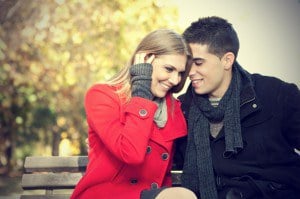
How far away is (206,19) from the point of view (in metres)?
4.12

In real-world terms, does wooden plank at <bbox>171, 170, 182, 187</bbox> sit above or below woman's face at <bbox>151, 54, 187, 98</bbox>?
below

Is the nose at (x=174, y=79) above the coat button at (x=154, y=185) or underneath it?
above

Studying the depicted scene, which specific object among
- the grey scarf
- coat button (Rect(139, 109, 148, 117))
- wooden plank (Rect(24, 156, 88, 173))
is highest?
coat button (Rect(139, 109, 148, 117))

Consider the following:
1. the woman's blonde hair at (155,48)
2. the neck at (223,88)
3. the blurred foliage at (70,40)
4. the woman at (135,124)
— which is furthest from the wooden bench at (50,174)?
the blurred foliage at (70,40)

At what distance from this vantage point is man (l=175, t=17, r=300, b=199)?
141 inches

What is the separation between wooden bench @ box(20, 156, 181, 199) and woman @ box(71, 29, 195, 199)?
26.9 inches

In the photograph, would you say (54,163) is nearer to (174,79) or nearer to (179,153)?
(179,153)

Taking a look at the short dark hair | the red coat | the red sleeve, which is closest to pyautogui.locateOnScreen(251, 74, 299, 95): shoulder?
the short dark hair

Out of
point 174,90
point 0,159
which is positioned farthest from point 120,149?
point 0,159

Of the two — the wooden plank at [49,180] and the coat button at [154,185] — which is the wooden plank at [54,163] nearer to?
the wooden plank at [49,180]

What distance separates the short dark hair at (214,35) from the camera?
13.0 feet

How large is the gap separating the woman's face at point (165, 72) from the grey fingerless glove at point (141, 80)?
9 cm

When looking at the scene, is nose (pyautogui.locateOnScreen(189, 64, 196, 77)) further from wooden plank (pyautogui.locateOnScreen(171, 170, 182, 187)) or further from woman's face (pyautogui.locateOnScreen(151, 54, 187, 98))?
wooden plank (pyautogui.locateOnScreen(171, 170, 182, 187))

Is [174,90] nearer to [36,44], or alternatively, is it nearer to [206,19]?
[206,19]
